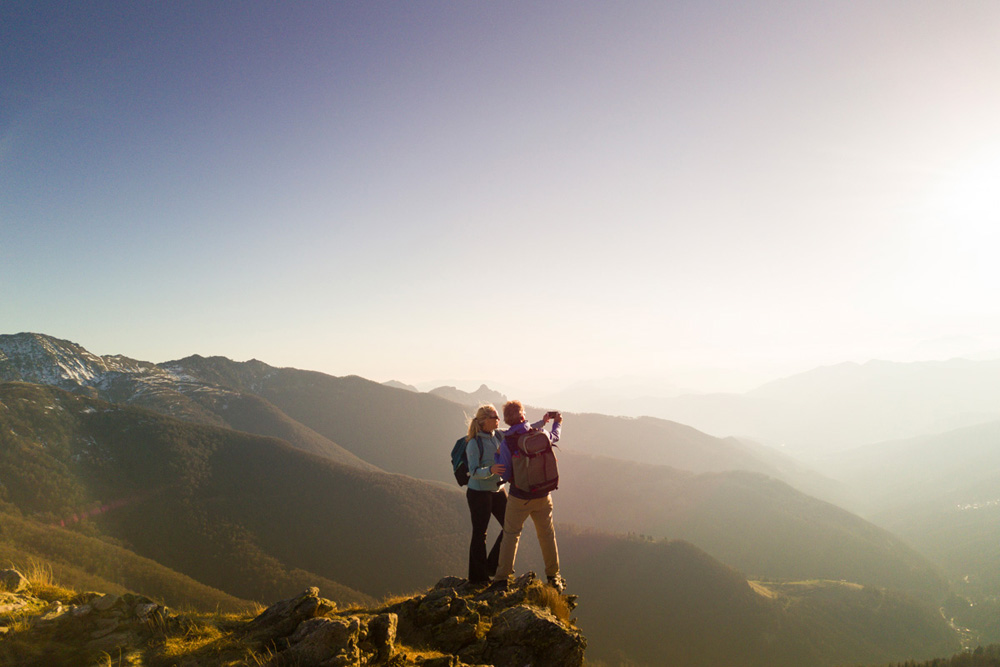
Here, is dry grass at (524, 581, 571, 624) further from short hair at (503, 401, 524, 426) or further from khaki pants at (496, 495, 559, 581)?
short hair at (503, 401, 524, 426)

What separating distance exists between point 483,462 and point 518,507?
113cm

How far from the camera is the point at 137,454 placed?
157m

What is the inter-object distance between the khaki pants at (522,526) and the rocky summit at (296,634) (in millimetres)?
762

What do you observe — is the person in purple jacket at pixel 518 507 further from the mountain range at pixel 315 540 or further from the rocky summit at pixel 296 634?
the mountain range at pixel 315 540

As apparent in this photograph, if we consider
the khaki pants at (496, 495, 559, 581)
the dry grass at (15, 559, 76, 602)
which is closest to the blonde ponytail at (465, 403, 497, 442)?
the khaki pants at (496, 495, 559, 581)

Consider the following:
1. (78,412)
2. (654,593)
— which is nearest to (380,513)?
(654,593)

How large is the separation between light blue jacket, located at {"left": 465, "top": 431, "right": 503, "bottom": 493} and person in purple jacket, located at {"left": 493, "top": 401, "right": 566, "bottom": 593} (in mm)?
226

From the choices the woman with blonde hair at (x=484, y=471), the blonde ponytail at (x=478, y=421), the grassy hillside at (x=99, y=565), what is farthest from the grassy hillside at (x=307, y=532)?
the blonde ponytail at (x=478, y=421)

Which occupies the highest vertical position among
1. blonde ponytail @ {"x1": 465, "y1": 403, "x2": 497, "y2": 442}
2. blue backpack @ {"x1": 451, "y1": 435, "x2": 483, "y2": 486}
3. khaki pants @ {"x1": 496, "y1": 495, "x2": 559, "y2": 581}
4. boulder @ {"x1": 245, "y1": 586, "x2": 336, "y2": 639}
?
blonde ponytail @ {"x1": 465, "y1": 403, "x2": 497, "y2": 442}

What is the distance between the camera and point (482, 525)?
9516mm

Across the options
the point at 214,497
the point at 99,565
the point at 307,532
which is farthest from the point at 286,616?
the point at 214,497

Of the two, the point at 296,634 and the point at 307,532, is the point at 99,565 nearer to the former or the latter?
the point at 307,532

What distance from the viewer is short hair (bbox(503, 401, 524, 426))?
375 inches

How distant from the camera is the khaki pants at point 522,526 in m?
9.05
